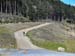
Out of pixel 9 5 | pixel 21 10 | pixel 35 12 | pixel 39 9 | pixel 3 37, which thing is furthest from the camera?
pixel 39 9

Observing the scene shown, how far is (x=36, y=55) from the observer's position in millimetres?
30391

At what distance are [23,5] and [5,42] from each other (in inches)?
4032

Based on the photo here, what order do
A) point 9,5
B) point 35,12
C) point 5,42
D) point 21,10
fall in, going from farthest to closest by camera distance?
point 35,12 → point 21,10 → point 9,5 → point 5,42

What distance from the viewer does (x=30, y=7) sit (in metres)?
160

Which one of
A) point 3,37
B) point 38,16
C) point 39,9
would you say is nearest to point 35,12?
point 38,16

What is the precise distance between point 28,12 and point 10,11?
1454cm

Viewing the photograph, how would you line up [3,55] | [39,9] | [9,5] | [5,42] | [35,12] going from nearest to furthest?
[3,55] < [5,42] < [9,5] < [35,12] < [39,9]

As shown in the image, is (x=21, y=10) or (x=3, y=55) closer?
(x=3, y=55)

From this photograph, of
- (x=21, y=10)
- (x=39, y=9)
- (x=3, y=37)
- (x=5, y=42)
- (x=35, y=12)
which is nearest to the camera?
(x=5, y=42)

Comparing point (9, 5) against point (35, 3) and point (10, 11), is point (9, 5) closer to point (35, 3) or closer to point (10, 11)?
point (10, 11)

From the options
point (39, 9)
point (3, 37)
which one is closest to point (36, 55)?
point (3, 37)

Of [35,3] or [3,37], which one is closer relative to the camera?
[3,37]

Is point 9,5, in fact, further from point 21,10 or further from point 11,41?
point 11,41

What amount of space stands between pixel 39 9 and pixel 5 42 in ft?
411
